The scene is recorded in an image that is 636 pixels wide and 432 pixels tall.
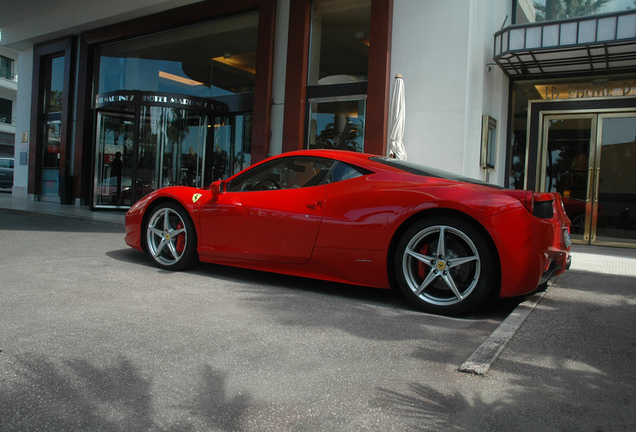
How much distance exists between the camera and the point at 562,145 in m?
9.97

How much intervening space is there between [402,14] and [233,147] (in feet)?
18.1

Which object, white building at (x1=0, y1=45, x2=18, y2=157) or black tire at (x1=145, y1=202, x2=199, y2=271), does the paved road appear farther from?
white building at (x1=0, y1=45, x2=18, y2=157)

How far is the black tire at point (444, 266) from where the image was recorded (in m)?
3.50

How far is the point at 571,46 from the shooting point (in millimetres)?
8195

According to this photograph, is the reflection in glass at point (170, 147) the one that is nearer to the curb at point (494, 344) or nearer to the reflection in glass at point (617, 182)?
the reflection in glass at point (617, 182)

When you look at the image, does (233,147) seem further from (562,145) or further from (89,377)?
(89,377)

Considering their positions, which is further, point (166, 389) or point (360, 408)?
point (166, 389)

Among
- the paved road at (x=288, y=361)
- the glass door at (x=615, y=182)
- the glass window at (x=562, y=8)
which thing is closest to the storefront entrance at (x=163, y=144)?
the glass window at (x=562, y=8)

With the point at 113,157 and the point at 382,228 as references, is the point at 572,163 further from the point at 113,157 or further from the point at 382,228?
the point at 113,157

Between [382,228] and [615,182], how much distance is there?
7.78 metres

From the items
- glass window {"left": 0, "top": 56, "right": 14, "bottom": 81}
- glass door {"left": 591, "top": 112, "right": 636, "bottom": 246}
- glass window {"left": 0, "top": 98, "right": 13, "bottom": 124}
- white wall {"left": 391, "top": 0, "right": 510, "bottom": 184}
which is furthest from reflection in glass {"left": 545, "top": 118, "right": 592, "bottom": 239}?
glass window {"left": 0, "top": 98, "right": 13, "bottom": 124}

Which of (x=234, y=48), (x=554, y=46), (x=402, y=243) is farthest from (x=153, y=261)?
(x=234, y=48)

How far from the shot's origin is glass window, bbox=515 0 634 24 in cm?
921

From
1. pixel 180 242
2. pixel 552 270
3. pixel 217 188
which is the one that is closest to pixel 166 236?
pixel 180 242
